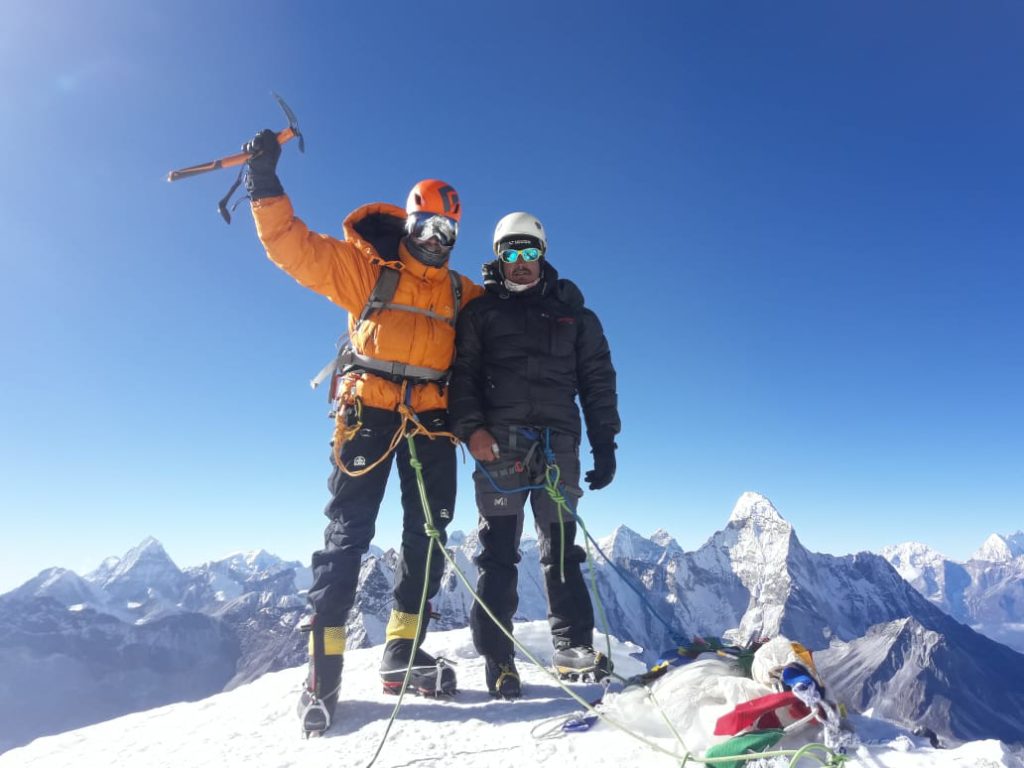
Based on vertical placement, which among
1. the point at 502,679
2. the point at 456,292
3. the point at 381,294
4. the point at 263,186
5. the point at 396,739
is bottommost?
the point at 396,739

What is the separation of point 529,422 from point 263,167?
371 centimetres

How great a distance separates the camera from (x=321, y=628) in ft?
18.4

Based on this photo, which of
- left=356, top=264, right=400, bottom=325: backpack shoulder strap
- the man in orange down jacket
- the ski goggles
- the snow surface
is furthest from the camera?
the ski goggles

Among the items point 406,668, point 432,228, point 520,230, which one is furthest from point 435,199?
point 406,668

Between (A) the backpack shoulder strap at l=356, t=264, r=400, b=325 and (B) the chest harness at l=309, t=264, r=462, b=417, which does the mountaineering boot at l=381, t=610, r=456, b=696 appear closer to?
(B) the chest harness at l=309, t=264, r=462, b=417

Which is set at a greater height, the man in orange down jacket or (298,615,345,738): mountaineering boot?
the man in orange down jacket

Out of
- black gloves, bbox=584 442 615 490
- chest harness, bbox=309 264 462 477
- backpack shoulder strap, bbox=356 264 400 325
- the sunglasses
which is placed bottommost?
black gloves, bbox=584 442 615 490

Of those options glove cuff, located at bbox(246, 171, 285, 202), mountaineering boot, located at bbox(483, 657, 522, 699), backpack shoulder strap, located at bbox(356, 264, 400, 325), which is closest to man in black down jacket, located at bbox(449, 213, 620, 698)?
mountaineering boot, located at bbox(483, 657, 522, 699)

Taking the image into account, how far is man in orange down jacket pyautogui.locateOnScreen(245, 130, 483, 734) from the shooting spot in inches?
223

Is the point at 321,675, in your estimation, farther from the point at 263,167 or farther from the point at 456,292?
the point at 263,167

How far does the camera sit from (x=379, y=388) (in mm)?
5988

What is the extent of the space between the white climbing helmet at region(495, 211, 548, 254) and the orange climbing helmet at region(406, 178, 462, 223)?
0.54 metres

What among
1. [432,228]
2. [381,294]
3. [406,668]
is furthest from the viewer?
[432,228]

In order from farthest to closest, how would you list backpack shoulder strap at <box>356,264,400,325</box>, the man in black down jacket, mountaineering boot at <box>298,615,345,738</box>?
1. backpack shoulder strap at <box>356,264,400,325</box>
2. the man in black down jacket
3. mountaineering boot at <box>298,615,345,738</box>
